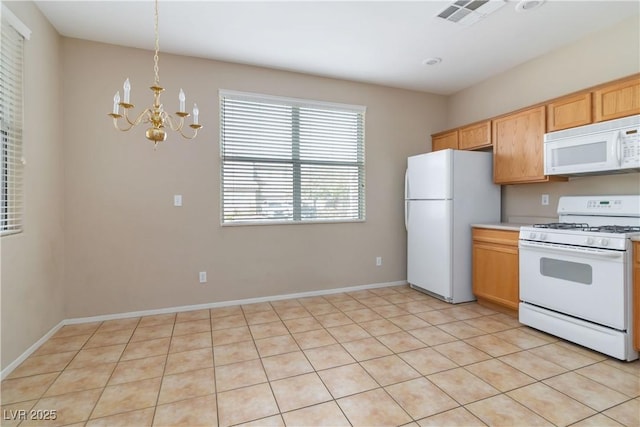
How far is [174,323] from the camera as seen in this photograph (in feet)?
10.1

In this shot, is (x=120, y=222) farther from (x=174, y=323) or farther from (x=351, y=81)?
(x=351, y=81)

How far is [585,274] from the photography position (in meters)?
2.46

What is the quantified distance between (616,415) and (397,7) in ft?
10.1

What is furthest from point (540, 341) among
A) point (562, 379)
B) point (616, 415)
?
point (616, 415)

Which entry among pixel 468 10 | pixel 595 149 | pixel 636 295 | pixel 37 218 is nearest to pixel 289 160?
pixel 468 10

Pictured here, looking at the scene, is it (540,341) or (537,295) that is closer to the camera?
(540,341)

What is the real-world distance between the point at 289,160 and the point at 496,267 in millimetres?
2603

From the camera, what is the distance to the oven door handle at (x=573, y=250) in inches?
89.3

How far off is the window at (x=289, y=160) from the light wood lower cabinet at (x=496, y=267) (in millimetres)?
1479

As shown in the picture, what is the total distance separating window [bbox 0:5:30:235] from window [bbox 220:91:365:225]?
1650mm

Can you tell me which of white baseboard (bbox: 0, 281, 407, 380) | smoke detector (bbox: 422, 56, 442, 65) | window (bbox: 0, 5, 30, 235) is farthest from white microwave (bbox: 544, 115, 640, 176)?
window (bbox: 0, 5, 30, 235)

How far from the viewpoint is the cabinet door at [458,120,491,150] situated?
146 inches

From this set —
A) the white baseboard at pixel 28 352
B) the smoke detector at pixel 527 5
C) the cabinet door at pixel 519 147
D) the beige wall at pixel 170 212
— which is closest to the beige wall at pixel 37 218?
the white baseboard at pixel 28 352

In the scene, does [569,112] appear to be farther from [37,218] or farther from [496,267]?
[37,218]
